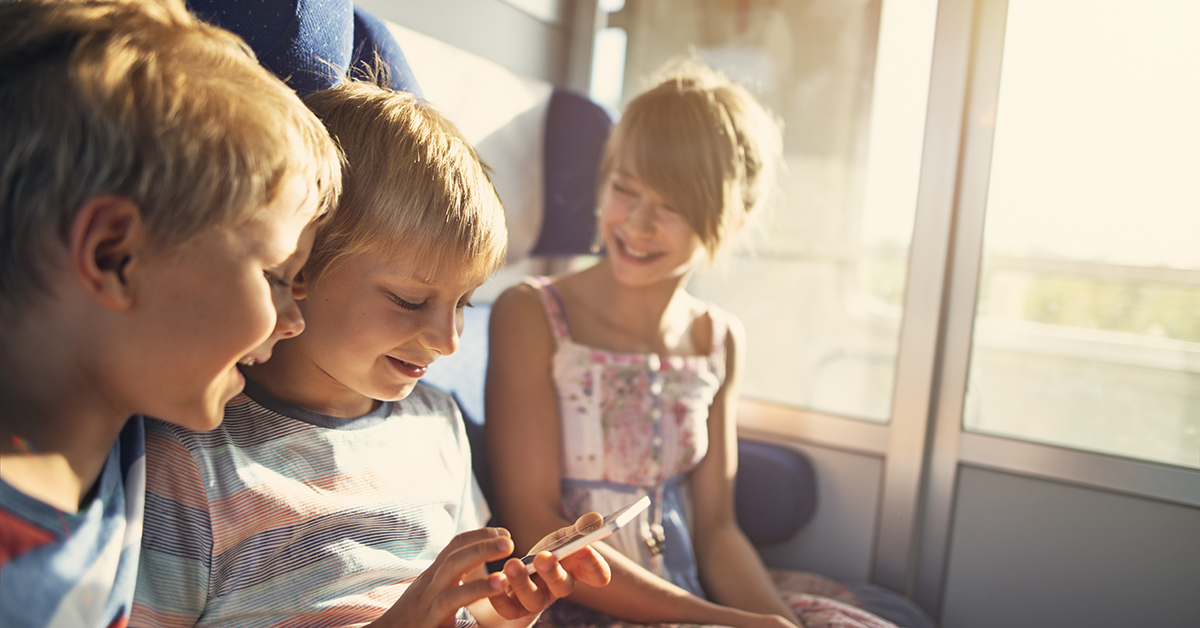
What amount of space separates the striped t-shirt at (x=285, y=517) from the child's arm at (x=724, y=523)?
1.78 feet

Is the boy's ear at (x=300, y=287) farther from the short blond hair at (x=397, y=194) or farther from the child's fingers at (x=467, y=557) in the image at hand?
the child's fingers at (x=467, y=557)

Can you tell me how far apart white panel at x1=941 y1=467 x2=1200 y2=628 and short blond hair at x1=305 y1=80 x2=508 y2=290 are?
1179 millimetres

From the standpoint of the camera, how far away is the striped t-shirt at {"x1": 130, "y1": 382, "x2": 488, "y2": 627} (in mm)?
658

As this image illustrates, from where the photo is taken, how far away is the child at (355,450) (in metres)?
0.67

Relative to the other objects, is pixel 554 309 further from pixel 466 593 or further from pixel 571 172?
pixel 466 593

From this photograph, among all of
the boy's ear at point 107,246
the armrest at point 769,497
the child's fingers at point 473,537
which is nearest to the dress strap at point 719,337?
the armrest at point 769,497

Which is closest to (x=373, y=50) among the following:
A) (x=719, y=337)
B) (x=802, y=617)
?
(x=719, y=337)

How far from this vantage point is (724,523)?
51.8 inches

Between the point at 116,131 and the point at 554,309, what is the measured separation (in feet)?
2.48

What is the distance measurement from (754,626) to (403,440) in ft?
1.84

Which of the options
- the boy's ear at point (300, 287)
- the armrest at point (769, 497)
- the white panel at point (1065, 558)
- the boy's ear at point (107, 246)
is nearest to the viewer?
the boy's ear at point (107, 246)

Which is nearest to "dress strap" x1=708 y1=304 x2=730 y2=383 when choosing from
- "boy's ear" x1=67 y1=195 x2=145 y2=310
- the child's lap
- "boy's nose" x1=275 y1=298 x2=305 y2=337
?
the child's lap

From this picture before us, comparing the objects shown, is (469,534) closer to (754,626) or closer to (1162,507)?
(754,626)

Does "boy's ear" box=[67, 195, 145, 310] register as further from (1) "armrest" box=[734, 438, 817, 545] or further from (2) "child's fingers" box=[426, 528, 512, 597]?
(1) "armrest" box=[734, 438, 817, 545]
